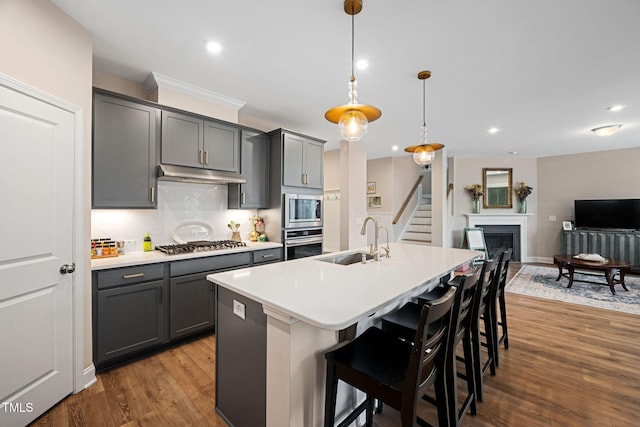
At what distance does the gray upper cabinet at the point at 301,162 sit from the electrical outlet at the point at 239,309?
233 centimetres

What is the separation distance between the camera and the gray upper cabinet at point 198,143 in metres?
2.85

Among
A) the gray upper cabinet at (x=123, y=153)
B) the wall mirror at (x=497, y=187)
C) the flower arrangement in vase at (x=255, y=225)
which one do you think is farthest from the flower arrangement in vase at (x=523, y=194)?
the gray upper cabinet at (x=123, y=153)

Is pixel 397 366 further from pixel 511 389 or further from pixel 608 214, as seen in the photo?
pixel 608 214

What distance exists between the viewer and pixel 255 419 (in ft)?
4.84

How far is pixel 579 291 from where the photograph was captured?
4520 millimetres

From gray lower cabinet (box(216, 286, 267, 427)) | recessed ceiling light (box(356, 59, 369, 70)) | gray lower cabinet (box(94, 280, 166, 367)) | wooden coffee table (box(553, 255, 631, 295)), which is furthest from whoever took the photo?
wooden coffee table (box(553, 255, 631, 295))

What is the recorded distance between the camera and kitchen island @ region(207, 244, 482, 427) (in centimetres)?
126

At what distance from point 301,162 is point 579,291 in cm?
502

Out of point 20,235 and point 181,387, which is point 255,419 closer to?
point 181,387

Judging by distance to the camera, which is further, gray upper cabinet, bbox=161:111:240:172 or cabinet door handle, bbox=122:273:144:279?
gray upper cabinet, bbox=161:111:240:172

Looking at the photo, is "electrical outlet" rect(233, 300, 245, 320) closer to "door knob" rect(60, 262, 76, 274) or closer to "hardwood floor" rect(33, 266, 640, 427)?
"hardwood floor" rect(33, 266, 640, 427)

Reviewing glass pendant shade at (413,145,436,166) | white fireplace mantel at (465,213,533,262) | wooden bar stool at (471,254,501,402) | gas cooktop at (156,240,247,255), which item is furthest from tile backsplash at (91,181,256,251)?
white fireplace mantel at (465,213,533,262)

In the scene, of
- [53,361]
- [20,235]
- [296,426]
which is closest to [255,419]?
[296,426]

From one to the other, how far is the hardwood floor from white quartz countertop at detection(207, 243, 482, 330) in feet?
3.07
